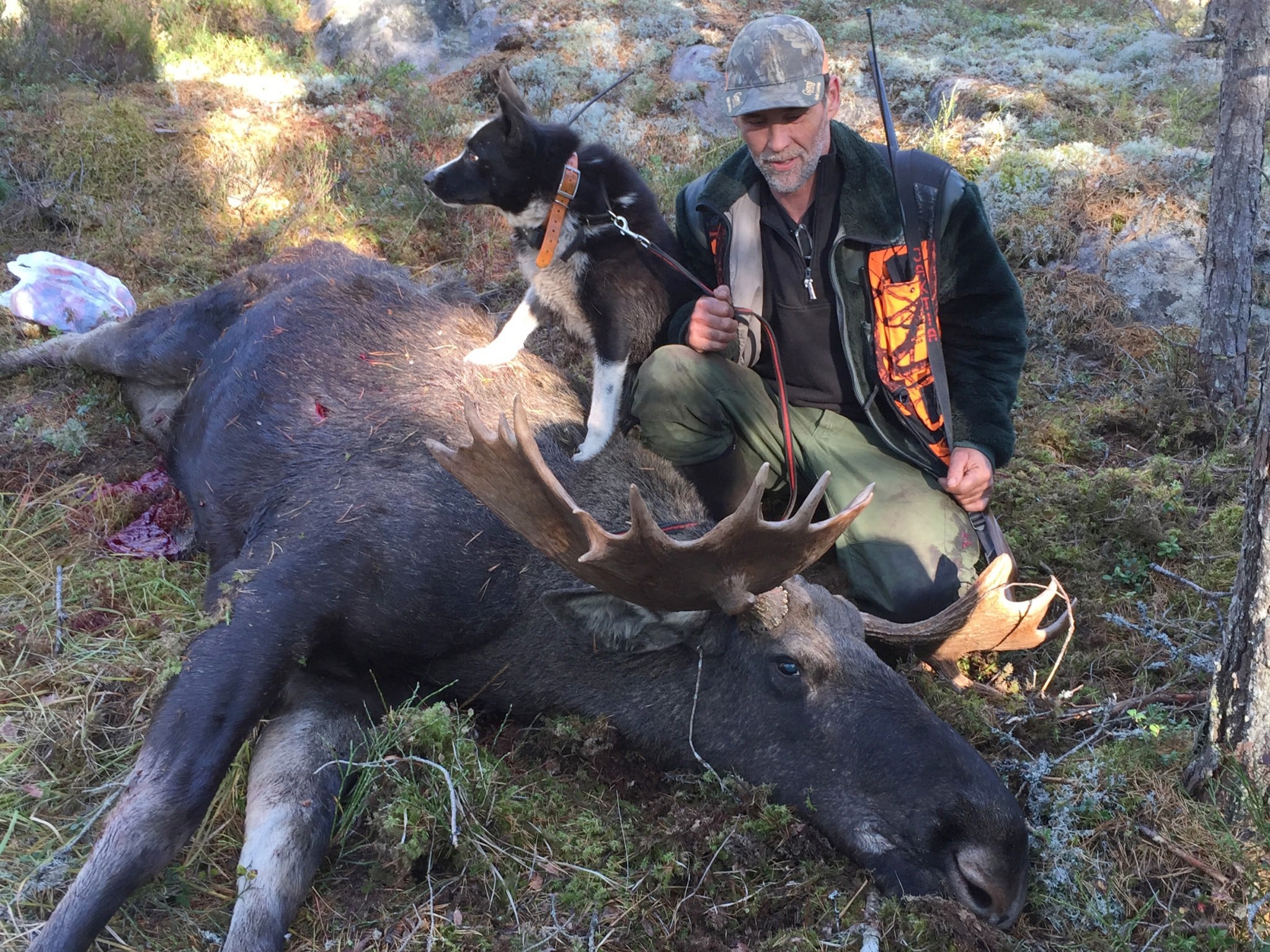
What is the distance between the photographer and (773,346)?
4.32 metres

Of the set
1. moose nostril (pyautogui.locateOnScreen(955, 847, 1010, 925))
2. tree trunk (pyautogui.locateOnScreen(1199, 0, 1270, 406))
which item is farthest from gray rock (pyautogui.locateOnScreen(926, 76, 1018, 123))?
moose nostril (pyautogui.locateOnScreen(955, 847, 1010, 925))

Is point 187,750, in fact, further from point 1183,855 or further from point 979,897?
point 1183,855

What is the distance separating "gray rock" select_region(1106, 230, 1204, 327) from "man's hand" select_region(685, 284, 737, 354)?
401 cm

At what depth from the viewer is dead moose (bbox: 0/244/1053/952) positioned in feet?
9.17

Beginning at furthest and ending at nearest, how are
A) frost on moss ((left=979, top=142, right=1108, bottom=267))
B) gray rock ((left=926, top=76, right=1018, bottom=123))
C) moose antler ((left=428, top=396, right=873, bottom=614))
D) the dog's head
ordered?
gray rock ((left=926, top=76, right=1018, bottom=123))
frost on moss ((left=979, top=142, right=1108, bottom=267))
the dog's head
moose antler ((left=428, top=396, right=873, bottom=614))

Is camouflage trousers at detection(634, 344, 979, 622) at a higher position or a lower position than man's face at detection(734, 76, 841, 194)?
lower

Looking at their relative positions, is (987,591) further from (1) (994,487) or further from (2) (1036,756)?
(1) (994,487)

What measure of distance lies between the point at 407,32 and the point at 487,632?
39.3 feet

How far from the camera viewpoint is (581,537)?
9.56 feet

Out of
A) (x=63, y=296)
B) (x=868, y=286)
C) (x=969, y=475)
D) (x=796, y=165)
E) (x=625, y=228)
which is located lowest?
(x=969, y=475)

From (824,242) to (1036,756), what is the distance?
2352mm

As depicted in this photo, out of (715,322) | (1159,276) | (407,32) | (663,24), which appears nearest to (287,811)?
(715,322)

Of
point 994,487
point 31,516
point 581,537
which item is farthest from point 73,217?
point 994,487

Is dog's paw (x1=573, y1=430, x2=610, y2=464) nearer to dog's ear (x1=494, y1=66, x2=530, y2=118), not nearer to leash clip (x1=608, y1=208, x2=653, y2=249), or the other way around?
leash clip (x1=608, y1=208, x2=653, y2=249)
